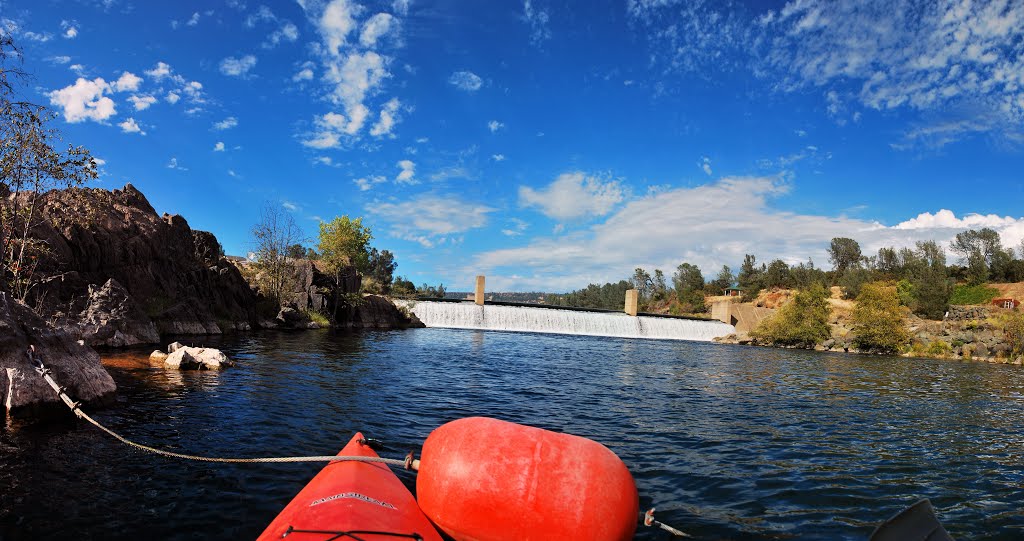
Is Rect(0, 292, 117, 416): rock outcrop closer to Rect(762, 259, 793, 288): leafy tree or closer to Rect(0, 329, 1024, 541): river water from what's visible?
Rect(0, 329, 1024, 541): river water

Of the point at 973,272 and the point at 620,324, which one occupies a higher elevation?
the point at 973,272

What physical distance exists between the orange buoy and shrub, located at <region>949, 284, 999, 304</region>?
82.6 metres

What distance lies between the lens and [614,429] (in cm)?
1030

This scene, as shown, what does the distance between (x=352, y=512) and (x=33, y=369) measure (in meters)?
8.44

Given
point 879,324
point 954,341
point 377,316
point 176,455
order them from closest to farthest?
point 176,455, point 954,341, point 879,324, point 377,316

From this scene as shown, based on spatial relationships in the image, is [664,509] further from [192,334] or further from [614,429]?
[192,334]

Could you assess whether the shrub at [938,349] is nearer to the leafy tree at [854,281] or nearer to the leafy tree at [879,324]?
the leafy tree at [879,324]

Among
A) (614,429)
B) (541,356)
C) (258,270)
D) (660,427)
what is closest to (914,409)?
(660,427)

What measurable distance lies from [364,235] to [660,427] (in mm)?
59354

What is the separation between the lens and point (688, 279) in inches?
3861

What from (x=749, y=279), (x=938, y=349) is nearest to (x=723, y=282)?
(x=749, y=279)

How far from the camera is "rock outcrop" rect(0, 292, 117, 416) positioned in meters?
8.34

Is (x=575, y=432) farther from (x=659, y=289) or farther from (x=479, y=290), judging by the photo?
(x=659, y=289)

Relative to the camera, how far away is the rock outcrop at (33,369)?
8.34 meters
